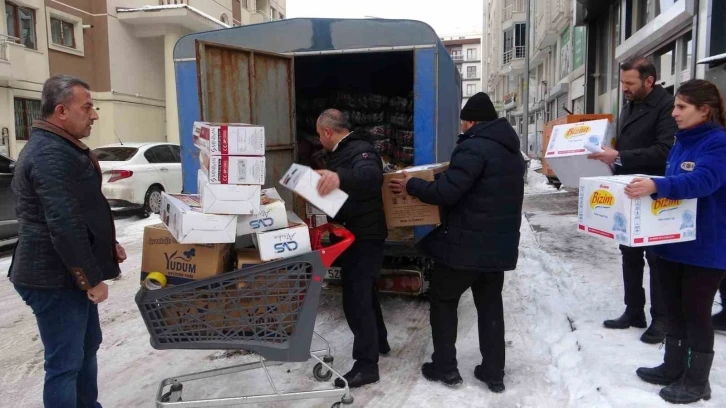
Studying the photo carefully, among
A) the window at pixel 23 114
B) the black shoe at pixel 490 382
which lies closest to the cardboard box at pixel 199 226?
the black shoe at pixel 490 382

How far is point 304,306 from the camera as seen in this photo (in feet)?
9.56

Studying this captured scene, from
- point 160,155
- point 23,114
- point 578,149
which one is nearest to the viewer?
point 578,149

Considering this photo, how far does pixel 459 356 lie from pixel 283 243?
1944 millimetres

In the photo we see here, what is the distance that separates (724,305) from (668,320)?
143cm

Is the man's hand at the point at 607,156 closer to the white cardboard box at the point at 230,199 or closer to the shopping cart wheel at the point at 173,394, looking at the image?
the white cardboard box at the point at 230,199

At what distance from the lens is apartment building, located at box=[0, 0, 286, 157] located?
15.2 meters

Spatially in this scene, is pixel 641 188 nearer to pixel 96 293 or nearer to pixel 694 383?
pixel 694 383

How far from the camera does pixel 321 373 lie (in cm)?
374

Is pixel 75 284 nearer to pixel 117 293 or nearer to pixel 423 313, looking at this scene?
pixel 423 313

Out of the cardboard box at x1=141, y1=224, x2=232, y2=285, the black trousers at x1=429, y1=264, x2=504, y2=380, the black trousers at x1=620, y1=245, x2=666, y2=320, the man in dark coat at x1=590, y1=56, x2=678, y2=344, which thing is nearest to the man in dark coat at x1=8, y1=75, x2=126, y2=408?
the cardboard box at x1=141, y1=224, x2=232, y2=285

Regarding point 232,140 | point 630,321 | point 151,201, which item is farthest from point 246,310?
point 151,201

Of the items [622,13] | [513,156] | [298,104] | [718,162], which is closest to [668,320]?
[718,162]

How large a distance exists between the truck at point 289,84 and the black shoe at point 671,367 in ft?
6.64

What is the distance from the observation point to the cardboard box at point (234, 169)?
286 cm
